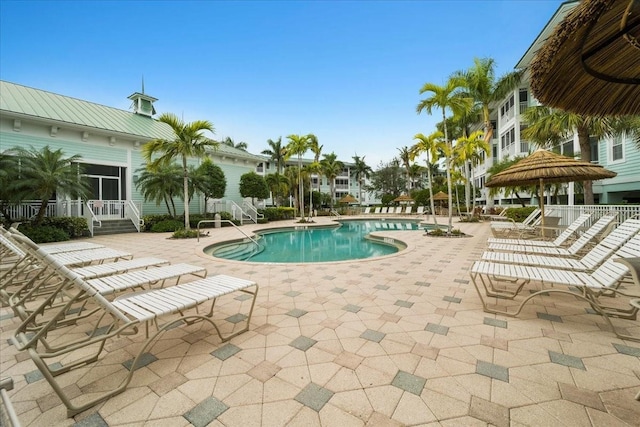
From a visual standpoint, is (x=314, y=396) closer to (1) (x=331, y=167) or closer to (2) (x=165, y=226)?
(2) (x=165, y=226)

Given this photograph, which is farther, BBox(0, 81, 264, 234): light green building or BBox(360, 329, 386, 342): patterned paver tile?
BBox(0, 81, 264, 234): light green building

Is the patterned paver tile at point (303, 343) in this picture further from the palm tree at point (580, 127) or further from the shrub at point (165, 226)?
the shrub at point (165, 226)

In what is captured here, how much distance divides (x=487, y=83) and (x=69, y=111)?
26.3 m

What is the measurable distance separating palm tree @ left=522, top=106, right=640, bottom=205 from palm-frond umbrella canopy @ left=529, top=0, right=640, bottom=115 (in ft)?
24.8

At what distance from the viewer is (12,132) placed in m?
11.6

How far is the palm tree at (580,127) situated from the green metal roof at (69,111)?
64.8ft

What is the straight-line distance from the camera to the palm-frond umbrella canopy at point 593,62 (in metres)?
2.06

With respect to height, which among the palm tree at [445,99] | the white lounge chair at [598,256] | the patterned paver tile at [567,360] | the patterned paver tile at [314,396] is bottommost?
the patterned paver tile at [314,396]

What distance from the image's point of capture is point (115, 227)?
44.3ft

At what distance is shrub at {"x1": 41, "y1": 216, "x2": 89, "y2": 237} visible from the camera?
35.7ft

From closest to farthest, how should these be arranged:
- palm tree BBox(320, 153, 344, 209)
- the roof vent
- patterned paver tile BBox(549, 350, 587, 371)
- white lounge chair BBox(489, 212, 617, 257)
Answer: patterned paver tile BBox(549, 350, 587, 371), white lounge chair BBox(489, 212, 617, 257), the roof vent, palm tree BBox(320, 153, 344, 209)

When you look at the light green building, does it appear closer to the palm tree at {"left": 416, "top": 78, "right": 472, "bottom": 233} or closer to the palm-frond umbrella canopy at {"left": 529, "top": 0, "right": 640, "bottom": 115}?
the palm tree at {"left": 416, "top": 78, "right": 472, "bottom": 233}

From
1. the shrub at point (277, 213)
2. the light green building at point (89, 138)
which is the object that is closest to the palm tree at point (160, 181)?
the light green building at point (89, 138)

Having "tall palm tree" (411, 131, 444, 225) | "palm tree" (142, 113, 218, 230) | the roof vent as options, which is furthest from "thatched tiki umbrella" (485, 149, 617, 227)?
the roof vent
